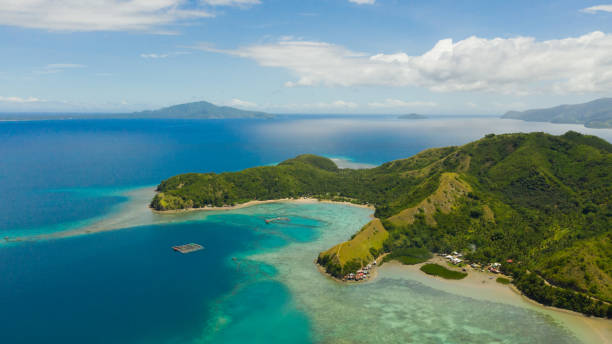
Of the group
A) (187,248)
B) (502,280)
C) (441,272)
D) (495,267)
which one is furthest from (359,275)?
(187,248)

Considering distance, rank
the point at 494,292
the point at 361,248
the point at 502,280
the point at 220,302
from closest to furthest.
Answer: the point at 220,302, the point at 494,292, the point at 502,280, the point at 361,248

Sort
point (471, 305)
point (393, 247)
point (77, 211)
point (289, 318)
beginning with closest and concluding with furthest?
point (289, 318) < point (471, 305) < point (393, 247) < point (77, 211)

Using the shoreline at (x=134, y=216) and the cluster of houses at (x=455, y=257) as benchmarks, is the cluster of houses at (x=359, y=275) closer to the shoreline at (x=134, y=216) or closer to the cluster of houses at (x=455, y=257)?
the cluster of houses at (x=455, y=257)

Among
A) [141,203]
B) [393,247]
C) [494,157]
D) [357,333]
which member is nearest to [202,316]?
[357,333]

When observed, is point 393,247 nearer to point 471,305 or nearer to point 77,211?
point 471,305

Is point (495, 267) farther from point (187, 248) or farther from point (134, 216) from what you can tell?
point (134, 216)

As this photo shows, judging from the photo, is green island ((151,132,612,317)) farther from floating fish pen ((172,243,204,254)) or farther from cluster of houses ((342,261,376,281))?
floating fish pen ((172,243,204,254))

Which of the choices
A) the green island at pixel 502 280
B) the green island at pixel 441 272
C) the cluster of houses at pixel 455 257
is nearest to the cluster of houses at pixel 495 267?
the green island at pixel 502 280
